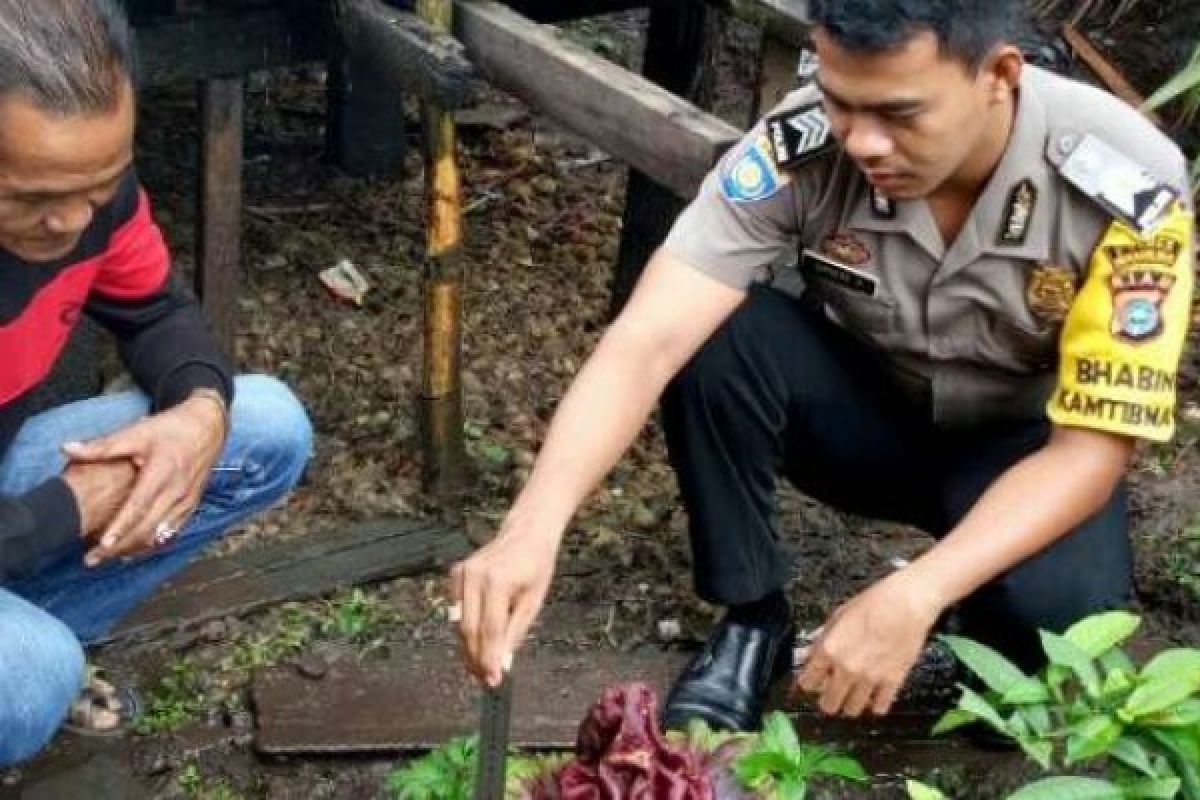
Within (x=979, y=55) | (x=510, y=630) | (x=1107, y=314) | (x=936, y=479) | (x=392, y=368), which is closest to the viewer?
(x=510, y=630)

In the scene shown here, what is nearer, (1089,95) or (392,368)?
(1089,95)

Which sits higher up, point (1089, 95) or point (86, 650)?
point (1089, 95)

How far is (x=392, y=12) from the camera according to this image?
13.0 ft

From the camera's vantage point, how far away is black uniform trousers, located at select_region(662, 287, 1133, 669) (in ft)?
11.0

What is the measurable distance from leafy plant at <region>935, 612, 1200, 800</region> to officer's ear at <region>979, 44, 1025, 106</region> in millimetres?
836

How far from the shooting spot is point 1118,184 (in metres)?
2.97

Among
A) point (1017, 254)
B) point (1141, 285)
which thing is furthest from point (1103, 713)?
point (1017, 254)

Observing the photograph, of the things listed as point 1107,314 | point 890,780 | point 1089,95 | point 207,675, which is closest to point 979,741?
point 890,780

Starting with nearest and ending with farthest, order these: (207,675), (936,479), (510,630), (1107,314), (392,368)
Answer: (510,630) → (1107,314) → (936,479) → (207,675) → (392,368)

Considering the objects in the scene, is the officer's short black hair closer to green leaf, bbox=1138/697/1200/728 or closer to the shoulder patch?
the shoulder patch

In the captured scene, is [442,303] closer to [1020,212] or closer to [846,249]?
[846,249]

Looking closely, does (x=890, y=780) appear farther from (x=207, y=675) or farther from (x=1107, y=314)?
(x=207, y=675)

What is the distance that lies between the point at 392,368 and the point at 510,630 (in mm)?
2383

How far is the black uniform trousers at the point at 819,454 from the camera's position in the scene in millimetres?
3355
